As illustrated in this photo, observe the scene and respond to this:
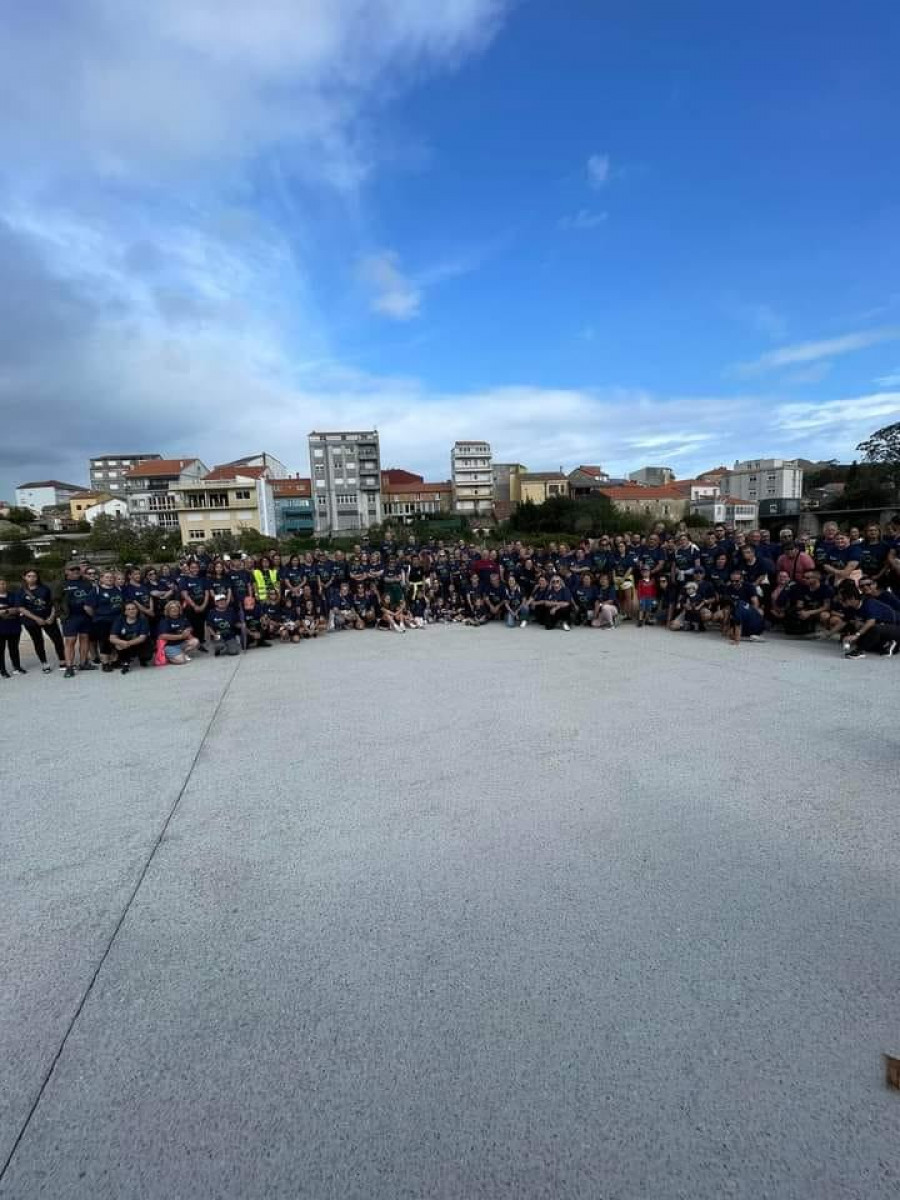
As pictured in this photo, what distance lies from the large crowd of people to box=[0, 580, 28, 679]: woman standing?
0.02 meters

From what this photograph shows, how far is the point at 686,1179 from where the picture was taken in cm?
147

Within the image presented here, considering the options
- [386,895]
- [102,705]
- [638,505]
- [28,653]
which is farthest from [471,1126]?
[638,505]

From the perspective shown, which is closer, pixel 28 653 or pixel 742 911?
Result: pixel 742 911

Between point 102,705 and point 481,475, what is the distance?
3100 inches

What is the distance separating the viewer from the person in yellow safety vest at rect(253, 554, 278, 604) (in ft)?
30.7

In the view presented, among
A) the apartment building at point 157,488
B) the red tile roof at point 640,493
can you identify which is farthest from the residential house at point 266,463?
the red tile roof at point 640,493

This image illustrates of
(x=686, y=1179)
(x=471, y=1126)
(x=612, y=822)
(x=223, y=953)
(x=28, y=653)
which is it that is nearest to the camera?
(x=686, y=1179)

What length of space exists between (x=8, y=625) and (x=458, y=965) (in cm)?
824

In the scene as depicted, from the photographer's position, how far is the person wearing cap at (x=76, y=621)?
25.3 ft

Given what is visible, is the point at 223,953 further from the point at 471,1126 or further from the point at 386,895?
the point at 471,1126

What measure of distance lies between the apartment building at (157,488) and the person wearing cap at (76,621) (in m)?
70.4

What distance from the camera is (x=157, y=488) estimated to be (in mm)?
77375

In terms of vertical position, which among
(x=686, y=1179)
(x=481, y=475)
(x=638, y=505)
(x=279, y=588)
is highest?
(x=481, y=475)

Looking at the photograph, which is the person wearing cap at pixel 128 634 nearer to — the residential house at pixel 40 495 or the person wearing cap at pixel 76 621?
the person wearing cap at pixel 76 621
